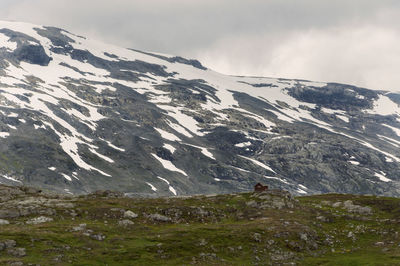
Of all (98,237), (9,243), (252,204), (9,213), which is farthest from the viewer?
(252,204)

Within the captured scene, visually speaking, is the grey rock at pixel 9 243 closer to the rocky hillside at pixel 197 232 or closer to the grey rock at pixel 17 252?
the rocky hillside at pixel 197 232

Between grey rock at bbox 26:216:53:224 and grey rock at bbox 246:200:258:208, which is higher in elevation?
grey rock at bbox 246:200:258:208

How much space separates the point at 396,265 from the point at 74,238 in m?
39.8

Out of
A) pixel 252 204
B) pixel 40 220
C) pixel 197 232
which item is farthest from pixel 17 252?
pixel 252 204

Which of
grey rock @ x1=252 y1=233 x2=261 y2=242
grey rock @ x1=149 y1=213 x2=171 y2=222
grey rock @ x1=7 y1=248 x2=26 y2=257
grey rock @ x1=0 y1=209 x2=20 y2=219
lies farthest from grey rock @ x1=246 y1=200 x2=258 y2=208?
grey rock @ x1=7 y1=248 x2=26 y2=257

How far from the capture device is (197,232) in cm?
5991

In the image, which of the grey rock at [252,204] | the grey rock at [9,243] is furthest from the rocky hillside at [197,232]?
the grey rock at [252,204]

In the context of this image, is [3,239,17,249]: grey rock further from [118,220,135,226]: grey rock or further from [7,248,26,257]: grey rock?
[118,220,135,226]: grey rock

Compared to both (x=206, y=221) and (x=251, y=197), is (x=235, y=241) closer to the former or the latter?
(x=206, y=221)

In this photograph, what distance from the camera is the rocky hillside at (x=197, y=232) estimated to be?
49.6 metres

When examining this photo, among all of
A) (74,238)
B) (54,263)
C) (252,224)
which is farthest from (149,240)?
(252,224)

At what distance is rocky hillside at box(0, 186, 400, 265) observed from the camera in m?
49.6

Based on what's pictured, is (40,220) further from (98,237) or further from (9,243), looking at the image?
(9,243)

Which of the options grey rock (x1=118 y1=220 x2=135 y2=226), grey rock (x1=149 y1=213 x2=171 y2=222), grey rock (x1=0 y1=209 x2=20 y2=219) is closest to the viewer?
grey rock (x1=0 y1=209 x2=20 y2=219)
